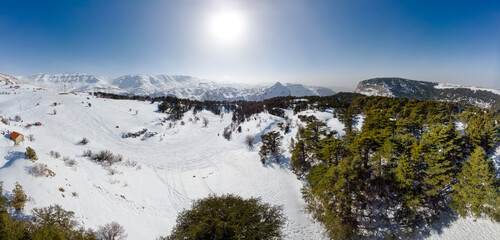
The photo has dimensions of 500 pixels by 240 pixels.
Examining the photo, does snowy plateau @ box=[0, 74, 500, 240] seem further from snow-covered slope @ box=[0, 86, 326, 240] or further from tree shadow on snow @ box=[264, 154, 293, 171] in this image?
tree shadow on snow @ box=[264, 154, 293, 171]

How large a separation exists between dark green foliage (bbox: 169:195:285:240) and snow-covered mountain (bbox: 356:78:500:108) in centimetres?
20764

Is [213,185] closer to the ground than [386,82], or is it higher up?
closer to the ground

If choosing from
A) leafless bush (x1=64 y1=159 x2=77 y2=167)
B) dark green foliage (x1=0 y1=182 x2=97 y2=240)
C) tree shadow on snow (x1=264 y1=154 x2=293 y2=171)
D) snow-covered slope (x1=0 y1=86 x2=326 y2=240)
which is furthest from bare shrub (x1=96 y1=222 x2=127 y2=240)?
tree shadow on snow (x1=264 y1=154 x2=293 y2=171)

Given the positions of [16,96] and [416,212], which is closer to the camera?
[416,212]

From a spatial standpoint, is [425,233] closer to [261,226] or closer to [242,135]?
[261,226]

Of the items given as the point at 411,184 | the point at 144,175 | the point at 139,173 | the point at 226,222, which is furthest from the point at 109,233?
the point at 411,184

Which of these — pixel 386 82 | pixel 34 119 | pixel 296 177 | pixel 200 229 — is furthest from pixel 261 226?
pixel 386 82

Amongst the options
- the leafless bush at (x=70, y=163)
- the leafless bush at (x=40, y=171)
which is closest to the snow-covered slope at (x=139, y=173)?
the leafless bush at (x=40, y=171)

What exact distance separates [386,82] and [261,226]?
246 m

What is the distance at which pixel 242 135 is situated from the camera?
210ft

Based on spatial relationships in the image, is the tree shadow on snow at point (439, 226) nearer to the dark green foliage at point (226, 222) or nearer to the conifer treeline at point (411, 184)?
the conifer treeline at point (411, 184)

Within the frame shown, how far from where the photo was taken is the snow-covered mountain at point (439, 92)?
145 meters

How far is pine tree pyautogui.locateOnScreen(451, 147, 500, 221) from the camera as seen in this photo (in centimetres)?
1436

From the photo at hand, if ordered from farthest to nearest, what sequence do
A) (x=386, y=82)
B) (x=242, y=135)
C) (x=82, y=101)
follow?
(x=386, y=82), (x=82, y=101), (x=242, y=135)
